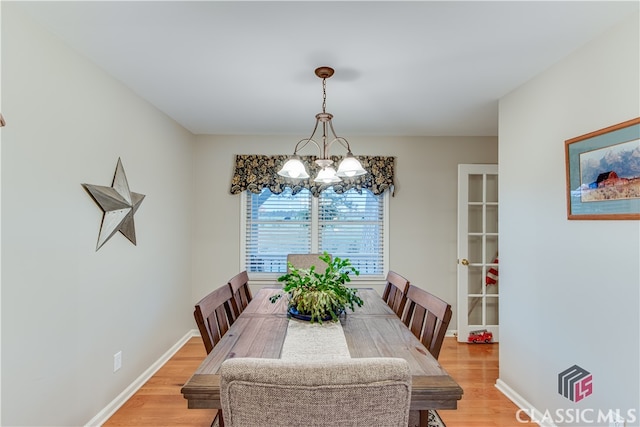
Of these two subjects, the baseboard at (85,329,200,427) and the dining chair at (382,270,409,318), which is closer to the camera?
the baseboard at (85,329,200,427)

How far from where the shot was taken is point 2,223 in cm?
148

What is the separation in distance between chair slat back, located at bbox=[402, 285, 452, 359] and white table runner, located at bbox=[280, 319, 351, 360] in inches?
18.7

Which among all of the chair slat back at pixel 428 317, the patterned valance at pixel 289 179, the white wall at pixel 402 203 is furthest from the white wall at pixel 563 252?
the patterned valance at pixel 289 179

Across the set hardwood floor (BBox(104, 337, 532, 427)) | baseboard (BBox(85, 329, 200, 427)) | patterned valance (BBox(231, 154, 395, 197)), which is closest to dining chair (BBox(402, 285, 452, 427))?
hardwood floor (BBox(104, 337, 532, 427))

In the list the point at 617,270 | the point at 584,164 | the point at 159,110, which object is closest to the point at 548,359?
the point at 617,270

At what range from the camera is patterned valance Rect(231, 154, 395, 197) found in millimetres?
3807

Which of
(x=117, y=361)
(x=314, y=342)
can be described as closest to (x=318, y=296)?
(x=314, y=342)

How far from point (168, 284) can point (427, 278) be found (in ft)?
9.59

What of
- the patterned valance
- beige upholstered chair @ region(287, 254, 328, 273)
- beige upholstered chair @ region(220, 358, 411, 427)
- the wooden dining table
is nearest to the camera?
beige upholstered chair @ region(220, 358, 411, 427)

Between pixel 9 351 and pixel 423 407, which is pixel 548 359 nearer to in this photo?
pixel 423 407

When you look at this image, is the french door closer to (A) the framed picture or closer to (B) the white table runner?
(A) the framed picture

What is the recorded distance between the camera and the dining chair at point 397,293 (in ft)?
7.57

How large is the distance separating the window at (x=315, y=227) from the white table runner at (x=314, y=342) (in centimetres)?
204

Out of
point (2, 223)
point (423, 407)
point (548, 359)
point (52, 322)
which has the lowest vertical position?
point (548, 359)
